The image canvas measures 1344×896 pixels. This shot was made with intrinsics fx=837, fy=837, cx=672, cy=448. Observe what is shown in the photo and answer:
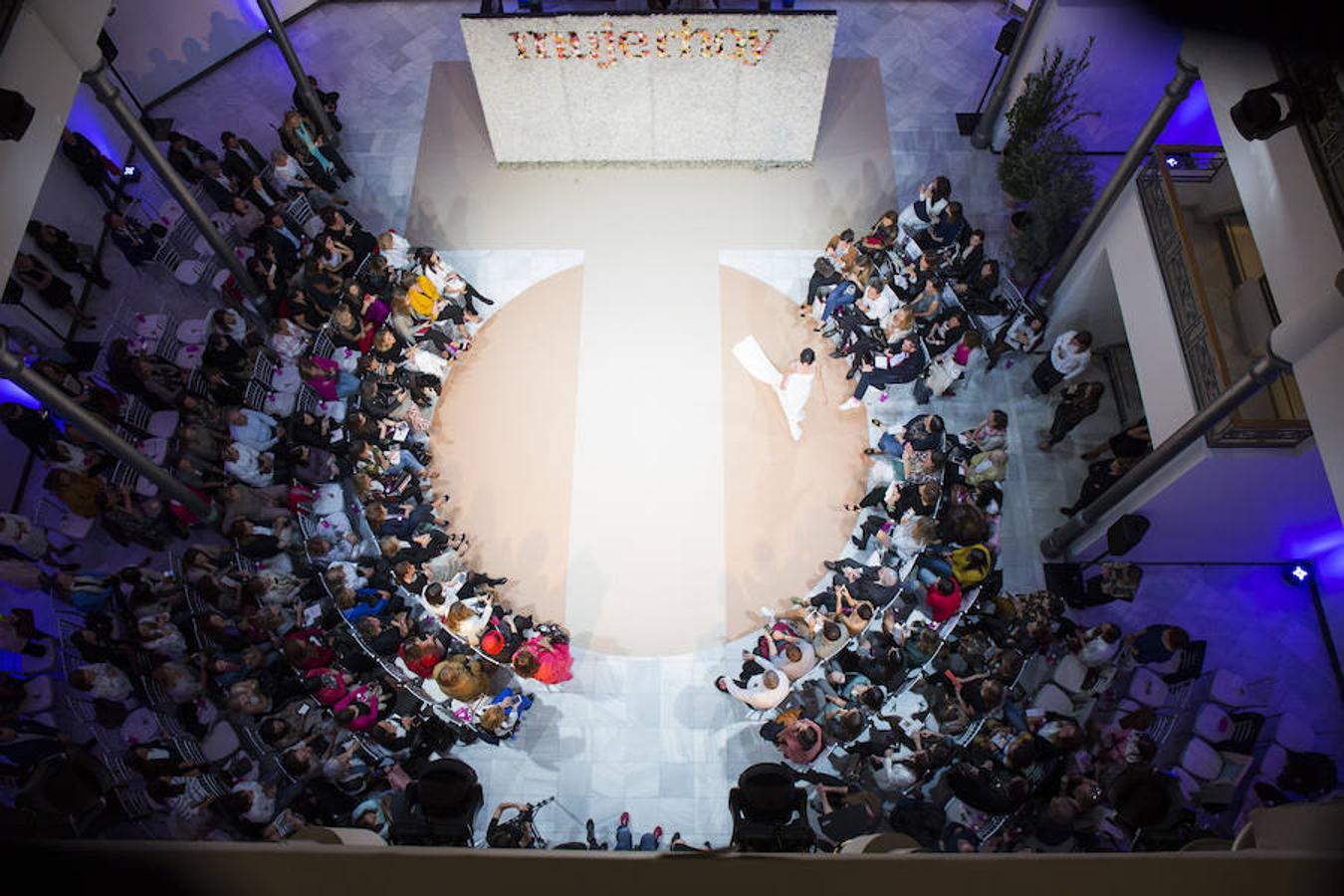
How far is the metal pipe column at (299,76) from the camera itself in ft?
34.8

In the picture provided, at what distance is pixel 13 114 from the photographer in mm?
6590

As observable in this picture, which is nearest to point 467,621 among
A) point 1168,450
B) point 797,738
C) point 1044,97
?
point 797,738

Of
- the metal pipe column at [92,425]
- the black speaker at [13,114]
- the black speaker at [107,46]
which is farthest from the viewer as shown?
the black speaker at [107,46]

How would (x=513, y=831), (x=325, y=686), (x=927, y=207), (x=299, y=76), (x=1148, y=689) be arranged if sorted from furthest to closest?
(x=299, y=76), (x=927, y=207), (x=1148, y=689), (x=325, y=686), (x=513, y=831)

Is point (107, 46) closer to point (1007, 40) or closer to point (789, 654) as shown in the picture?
point (789, 654)

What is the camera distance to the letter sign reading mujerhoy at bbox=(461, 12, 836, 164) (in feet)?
34.3

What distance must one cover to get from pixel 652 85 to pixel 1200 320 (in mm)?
7099

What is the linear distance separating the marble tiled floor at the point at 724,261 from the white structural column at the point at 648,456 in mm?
450

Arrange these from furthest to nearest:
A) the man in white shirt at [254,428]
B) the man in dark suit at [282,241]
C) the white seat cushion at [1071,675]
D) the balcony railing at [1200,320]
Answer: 1. the man in dark suit at [282,241]
2. the man in white shirt at [254,428]
3. the white seat cushion at [1071,675]
4. the balcony railing at [1200,320]

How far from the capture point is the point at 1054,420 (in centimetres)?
972

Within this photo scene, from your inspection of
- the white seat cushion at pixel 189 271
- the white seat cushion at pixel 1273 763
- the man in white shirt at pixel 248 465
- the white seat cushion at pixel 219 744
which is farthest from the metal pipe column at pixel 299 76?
the white seat cushion at pixel 1273 763

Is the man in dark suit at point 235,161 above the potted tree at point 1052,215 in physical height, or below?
above

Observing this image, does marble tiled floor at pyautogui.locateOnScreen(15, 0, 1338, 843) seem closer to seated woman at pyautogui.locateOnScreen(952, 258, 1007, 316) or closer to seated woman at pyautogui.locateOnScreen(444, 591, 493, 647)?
seated woman at pyautogui.locateOnScreen(952, 258, 1007, 316)

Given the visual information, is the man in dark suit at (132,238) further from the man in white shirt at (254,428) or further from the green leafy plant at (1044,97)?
the green leafy plant at (1044,97)
